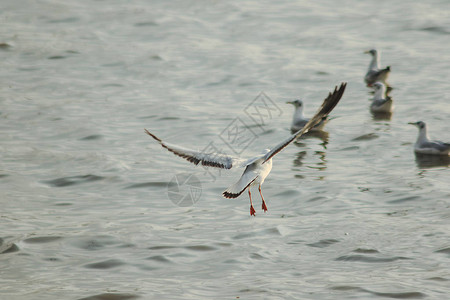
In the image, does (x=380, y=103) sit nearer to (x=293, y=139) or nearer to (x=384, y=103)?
(x=384, y=103)

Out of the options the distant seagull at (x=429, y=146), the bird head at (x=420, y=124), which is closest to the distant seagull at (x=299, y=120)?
the bird head at (x=420, y=124)

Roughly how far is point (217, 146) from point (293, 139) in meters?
6.33

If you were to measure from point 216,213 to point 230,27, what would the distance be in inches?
497

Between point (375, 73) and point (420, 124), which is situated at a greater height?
point (375, 73)

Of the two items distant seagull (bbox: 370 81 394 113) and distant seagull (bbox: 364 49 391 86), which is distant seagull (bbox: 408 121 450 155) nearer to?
distant seagull (bbox: 370 81 394 113)

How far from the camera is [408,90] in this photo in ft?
60.7

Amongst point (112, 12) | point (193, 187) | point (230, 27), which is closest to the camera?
point (193, 187)

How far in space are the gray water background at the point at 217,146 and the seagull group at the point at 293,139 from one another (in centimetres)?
34

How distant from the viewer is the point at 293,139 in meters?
8.91

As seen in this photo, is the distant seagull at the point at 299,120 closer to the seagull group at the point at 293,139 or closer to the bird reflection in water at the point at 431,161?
the seagull group at the point at 293,139

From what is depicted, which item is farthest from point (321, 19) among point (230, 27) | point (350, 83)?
point (350, 83)

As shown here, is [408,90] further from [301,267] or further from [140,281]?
[140,281]

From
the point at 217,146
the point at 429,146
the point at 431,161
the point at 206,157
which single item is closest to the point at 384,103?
the point at 429,146

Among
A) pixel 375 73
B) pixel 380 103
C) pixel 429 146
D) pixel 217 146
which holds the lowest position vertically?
pixel 217 146
